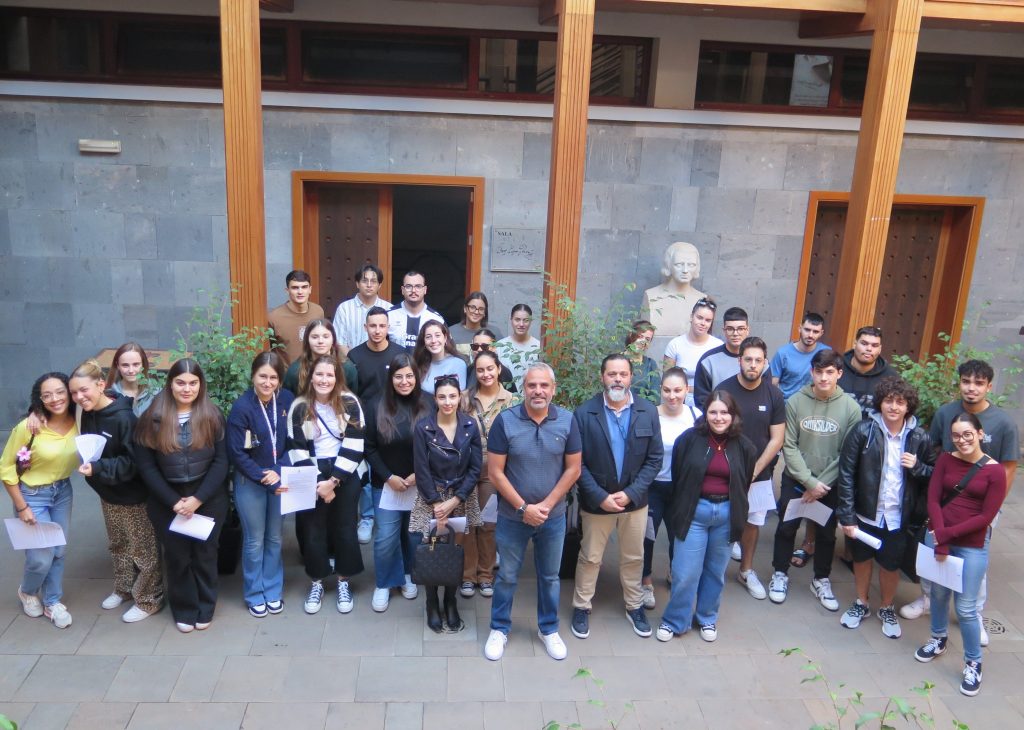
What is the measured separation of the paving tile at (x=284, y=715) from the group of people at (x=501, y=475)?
90cm

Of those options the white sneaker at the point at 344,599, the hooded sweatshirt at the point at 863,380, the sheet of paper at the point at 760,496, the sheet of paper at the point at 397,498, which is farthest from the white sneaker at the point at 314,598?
the hooded sweatshirt at the point at 863,380

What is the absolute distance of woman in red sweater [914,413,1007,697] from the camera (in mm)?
4570

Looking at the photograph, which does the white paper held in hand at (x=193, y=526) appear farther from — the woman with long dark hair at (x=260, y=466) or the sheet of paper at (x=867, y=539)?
the sheet of paper at (x=867, y=539)

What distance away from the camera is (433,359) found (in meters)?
5.66

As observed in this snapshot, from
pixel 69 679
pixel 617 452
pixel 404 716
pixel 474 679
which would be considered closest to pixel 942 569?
pixel 617 452

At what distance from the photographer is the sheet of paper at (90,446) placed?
15.2 ft

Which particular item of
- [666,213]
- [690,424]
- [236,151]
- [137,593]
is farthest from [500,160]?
[137,593]

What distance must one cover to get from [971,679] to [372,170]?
22.3ft

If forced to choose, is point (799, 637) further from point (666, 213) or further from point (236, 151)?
point (236, 151)

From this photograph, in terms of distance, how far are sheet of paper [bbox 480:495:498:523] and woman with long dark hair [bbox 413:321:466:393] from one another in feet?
3.01

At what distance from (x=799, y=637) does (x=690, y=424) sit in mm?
1560

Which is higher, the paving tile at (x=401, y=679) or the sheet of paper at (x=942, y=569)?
the sheet of paper at (x=942, y=569)

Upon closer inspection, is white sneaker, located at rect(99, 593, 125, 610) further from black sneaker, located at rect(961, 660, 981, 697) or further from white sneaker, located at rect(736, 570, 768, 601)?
black sneaker, located at rect(961, 660, 981, 697)

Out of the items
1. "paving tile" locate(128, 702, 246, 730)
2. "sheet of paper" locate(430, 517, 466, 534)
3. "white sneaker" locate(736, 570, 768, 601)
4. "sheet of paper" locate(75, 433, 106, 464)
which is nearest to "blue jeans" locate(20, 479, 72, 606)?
"sheet of paper" locate(75, 433, 106, 464)
